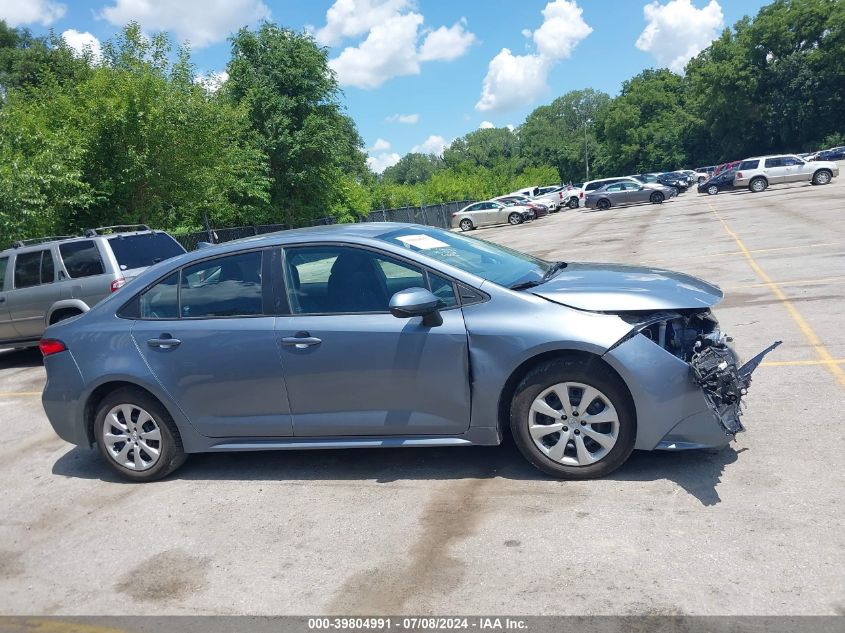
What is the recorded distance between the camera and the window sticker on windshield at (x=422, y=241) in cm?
515

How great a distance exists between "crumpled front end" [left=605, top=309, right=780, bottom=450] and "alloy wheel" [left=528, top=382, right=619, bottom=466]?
0.64 ft

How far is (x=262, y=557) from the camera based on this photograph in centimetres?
414

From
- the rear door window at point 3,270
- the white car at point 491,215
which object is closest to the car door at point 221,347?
the rear door window at point 3,270

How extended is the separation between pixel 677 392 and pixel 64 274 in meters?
9.20

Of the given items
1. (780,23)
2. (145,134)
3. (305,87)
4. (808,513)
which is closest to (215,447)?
(808,513)

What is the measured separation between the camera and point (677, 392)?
14.1ft

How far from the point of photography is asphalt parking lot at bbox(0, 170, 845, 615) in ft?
11.4

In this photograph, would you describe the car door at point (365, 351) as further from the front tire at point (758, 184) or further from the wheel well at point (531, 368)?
the front tire at point (758, 184)

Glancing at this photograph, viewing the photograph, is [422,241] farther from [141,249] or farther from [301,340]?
[141,249]

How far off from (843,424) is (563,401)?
205cm

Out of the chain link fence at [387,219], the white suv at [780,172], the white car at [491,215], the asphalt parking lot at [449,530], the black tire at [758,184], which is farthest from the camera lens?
the white car at [491,215]

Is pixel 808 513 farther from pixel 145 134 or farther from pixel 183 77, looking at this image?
pixel 183 77

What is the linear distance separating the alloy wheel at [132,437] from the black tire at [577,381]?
8.70 ft

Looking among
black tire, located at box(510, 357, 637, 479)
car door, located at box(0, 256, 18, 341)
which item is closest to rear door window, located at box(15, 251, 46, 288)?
car door, located at box(0, 256, 18, 341)
